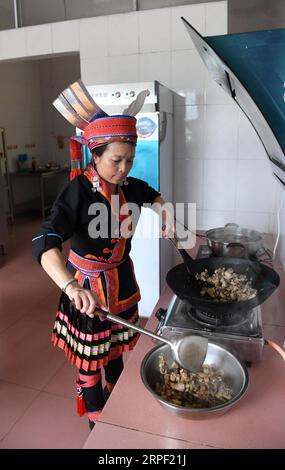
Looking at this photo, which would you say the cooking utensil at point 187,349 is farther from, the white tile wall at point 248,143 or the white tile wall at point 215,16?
the white tile wall at point 215,16

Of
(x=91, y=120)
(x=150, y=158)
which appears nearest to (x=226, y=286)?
(x=91, y=120)

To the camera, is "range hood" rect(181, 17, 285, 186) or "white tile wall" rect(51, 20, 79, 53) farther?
"white tile wall" rect(51, 20, 79, 53)

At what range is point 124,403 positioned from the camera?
2.63 ft

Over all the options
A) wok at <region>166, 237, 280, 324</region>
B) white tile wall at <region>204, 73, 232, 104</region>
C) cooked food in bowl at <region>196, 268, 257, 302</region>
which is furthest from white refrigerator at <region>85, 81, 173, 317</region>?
cooked food in bowl at <region>196, 268, 257, 302</region>

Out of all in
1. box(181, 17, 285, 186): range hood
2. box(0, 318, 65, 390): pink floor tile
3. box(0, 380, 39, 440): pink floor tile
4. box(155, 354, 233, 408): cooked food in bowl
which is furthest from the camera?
box(0, 318, 65, 390): pink floor tile

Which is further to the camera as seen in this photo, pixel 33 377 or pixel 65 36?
pixel 65 36

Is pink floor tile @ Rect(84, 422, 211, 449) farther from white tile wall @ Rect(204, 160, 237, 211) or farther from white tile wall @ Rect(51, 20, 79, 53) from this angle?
white tile wall @ Rect(51, 20, 79, 53)

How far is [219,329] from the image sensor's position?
3.17ft

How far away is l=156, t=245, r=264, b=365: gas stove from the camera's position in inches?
36.0

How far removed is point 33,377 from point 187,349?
1.35 meters

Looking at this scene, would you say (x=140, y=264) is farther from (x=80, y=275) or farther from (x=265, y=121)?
(x=265, y=121)

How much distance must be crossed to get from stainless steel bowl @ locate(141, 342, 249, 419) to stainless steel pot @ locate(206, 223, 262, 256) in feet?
2.13

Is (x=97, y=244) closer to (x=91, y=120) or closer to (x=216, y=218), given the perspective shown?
(x=91, y=120)

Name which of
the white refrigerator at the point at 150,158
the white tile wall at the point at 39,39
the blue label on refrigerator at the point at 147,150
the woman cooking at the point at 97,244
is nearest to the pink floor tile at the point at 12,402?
the woman cooking at the point at 97,244
